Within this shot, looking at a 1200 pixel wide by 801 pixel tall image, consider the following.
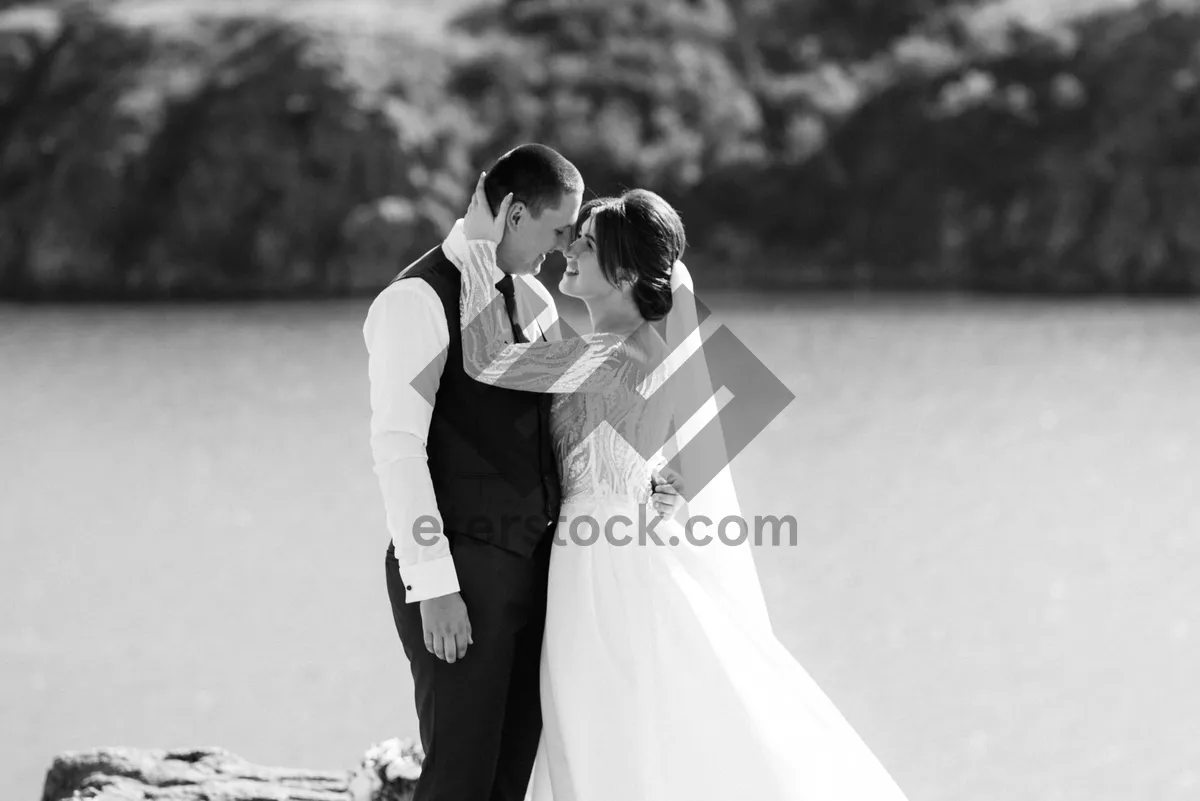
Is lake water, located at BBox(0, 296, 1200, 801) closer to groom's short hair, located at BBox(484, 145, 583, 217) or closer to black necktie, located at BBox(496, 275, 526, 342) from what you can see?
black necktie, located at BBox(496, 275, 526, 342)

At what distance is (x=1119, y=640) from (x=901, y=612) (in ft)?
3.79

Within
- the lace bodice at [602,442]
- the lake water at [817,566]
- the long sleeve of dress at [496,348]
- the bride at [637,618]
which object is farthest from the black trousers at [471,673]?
the lake water at [817,566]

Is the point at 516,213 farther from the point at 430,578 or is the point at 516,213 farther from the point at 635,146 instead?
the point at 635,146

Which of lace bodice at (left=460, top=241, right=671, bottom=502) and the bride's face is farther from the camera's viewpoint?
the bride's face

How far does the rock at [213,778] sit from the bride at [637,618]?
0.92 meters

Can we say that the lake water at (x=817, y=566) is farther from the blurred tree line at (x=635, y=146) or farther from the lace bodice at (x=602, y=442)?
the blurred tree line at (x=635, y=146)

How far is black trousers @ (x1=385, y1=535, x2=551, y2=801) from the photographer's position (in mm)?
2748

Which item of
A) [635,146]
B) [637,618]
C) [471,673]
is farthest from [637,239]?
[635,146]

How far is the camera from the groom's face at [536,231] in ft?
9.02

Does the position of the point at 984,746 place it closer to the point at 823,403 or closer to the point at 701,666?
the point at 701,666

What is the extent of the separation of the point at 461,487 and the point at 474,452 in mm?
76

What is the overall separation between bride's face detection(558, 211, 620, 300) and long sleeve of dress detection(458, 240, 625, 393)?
14 cm

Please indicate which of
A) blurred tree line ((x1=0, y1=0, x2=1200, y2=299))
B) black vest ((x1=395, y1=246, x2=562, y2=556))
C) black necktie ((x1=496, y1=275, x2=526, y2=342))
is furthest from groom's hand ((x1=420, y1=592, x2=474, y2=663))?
blurred tree line ((x1=0, y1=0, x2=1200, y2=299))

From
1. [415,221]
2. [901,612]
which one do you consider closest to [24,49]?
[415,221]
